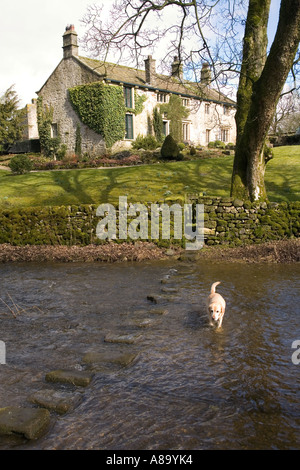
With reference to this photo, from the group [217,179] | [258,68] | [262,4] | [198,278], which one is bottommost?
[198,278]

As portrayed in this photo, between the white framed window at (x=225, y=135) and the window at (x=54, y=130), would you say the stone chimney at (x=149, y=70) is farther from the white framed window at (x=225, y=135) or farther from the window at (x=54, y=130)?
the white framed window at (x=225, y=135)

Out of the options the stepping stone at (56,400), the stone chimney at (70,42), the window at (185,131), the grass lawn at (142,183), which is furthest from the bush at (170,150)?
the stepping stone at (56,400)

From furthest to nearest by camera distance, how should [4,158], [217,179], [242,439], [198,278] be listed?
[4,158] < [217,179] < [198,278] < [242,439]

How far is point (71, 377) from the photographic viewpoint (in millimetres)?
4879

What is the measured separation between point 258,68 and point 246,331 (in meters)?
11.6

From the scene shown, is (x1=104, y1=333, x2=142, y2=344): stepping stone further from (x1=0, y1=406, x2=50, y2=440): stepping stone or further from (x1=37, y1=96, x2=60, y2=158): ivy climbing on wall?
(x1=37, y1=96, x2=60, y2=158): ivy climbing on wall

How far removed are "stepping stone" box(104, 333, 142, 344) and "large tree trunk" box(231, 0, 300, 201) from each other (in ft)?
30.1

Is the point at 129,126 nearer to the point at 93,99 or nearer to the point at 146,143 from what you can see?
the point at 146,143

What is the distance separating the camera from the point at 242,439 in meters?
3.65

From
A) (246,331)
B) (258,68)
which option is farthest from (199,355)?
(258,68)

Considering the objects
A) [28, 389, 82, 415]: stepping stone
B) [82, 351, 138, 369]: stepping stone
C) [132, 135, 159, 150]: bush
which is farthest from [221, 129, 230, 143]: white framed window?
[28, 389, 82, 415]: stepping stone

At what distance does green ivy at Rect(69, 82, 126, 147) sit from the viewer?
37.3 metres

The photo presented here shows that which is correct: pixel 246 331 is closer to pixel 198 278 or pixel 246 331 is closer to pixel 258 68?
pixel 198 278

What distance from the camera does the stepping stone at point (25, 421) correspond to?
12.4 ft
